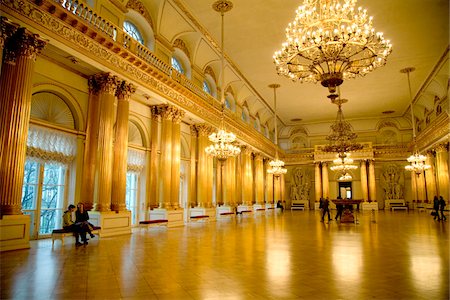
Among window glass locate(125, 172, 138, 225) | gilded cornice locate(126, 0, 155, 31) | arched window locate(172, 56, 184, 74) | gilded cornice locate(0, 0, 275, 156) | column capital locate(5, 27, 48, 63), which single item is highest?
gilded cornice locate(126, 0, 155, 31)

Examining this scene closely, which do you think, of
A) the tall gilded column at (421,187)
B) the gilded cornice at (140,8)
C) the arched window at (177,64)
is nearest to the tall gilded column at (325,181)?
the tall gilded column at (421,187)

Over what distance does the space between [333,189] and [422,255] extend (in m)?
22.2

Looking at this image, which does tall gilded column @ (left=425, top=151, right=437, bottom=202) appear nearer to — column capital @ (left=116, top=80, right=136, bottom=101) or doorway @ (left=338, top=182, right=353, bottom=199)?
doorway @ (left=338, top=182, right=353, bottom=199)

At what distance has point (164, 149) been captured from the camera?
11.4m

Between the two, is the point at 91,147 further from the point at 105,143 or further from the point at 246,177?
the point at 246,177

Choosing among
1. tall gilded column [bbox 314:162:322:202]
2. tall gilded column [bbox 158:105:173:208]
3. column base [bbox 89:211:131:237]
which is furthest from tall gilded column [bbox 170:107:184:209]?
tall gilded column [bbox 314:162:322:202]

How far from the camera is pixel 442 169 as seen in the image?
18.8 m

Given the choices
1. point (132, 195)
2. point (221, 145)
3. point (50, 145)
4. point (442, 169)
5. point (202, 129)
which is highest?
point (202, 129)

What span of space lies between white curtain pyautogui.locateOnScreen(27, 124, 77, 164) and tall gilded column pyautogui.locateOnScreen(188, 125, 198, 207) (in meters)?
6.09

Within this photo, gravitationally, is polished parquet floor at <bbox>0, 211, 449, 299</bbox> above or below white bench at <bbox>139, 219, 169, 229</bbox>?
below

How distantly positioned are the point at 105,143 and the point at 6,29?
3.42m

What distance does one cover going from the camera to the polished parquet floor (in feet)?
11.0

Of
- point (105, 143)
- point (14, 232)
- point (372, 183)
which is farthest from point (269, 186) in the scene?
point (14, 232)

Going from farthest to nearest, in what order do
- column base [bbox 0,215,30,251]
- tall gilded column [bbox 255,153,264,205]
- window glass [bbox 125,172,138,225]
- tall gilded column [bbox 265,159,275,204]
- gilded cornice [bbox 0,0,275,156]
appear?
1. tall gilded column [bbox 265,159,275,204]
2. tall gilded column [bbox 255,153,264,205]
3. window glass [bbox 125,172,138,225]
4. gilded cornice [bbox 0,0,275,156]
5. column base [bbox 0,215,30,251]
